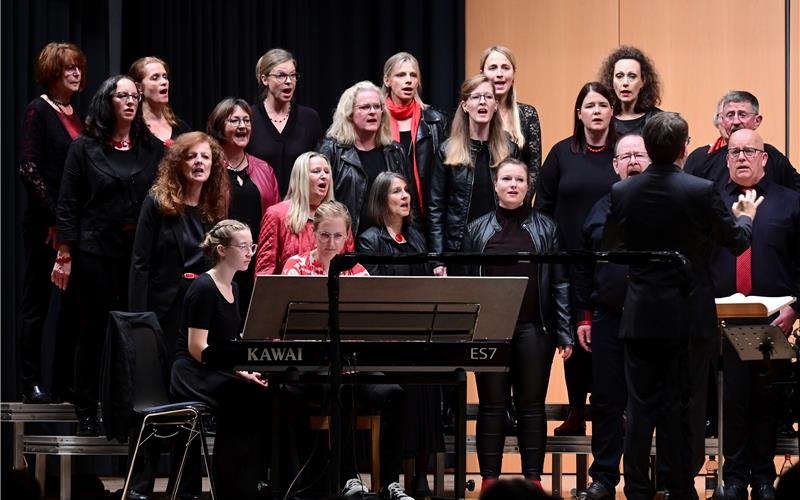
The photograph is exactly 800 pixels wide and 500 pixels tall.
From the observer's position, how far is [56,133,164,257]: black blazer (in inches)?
228

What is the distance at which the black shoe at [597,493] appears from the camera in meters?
5.45

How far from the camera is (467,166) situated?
593cm

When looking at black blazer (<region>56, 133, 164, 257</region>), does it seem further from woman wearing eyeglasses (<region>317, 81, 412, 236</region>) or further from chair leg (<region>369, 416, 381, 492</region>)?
chair leg (<region>369, 416, 381, 492</region>)

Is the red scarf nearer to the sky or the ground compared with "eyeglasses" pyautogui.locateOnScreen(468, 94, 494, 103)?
nearer to the ground

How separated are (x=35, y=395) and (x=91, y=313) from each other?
59cm

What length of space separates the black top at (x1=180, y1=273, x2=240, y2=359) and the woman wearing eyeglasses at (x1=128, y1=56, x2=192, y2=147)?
1051mm

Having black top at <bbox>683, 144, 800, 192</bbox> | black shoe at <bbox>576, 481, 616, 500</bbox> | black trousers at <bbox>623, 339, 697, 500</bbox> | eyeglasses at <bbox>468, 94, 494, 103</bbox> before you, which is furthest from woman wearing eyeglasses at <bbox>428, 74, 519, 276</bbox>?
black trousers at <bbox>623, 339, 697, 500</bbox>

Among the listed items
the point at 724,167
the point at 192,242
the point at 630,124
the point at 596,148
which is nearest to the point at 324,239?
the point at 192,242

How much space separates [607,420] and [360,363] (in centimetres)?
160

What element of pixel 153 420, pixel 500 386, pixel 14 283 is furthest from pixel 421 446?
pixel 14 283

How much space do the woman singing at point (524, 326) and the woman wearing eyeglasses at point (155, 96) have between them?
1522 millimetres

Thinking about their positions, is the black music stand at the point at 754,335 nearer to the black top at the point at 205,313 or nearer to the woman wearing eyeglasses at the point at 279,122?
the black top at the point at 205,313

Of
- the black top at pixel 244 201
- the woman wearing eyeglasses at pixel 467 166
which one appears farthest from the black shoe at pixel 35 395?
the woman wearing eyeglasses at pixel 467 166

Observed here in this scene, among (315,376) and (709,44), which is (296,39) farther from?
(315,376)
